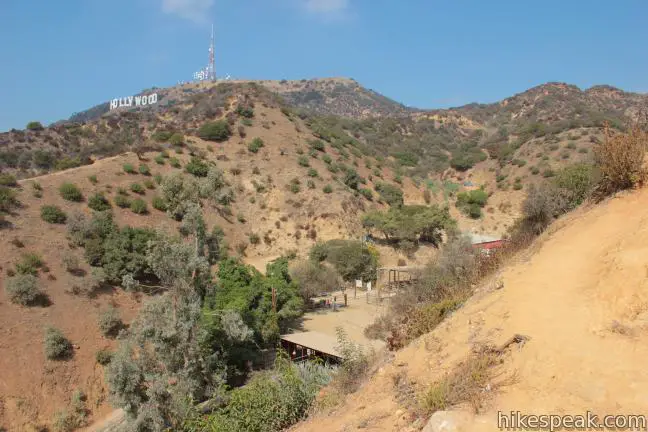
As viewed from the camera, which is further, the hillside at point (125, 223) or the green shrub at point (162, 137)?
the green shrub at point (162, 137)

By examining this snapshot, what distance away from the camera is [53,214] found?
76.9ft

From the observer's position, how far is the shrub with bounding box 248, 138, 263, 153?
1606 inches

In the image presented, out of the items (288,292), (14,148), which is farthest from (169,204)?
(14,148)

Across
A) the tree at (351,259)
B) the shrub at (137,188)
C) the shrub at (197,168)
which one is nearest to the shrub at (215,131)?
the shrub at (197,168)

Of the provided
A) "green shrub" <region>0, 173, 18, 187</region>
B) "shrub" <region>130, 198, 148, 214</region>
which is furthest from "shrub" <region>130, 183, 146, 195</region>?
"green shrub" <region>0, 173, 18, 187</region>

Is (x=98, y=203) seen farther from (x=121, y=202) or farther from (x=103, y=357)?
(x=103, y=357)

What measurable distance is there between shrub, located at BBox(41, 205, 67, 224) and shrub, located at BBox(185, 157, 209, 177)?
11569 millimetres

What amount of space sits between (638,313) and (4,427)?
56.4 feet

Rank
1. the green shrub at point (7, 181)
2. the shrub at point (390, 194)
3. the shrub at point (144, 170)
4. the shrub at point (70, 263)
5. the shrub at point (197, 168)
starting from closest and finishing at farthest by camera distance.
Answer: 1. the shrub at point (70, 263)
2. the green shrub at point (7, 181)
3. the shrub at point (144, 170)
4. the shrub at point (197, 168)
5. the shrub at point (390, 194)

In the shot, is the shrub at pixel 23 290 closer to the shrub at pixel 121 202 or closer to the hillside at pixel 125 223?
the hillside at pixel 125 223

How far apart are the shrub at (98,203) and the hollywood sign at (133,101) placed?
84.6m

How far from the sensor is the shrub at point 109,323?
59.6 feet

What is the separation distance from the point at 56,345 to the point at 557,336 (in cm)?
1780

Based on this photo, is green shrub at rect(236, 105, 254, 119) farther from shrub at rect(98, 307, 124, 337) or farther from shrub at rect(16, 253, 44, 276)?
shrub at rect(98, 307, 124, 337)
